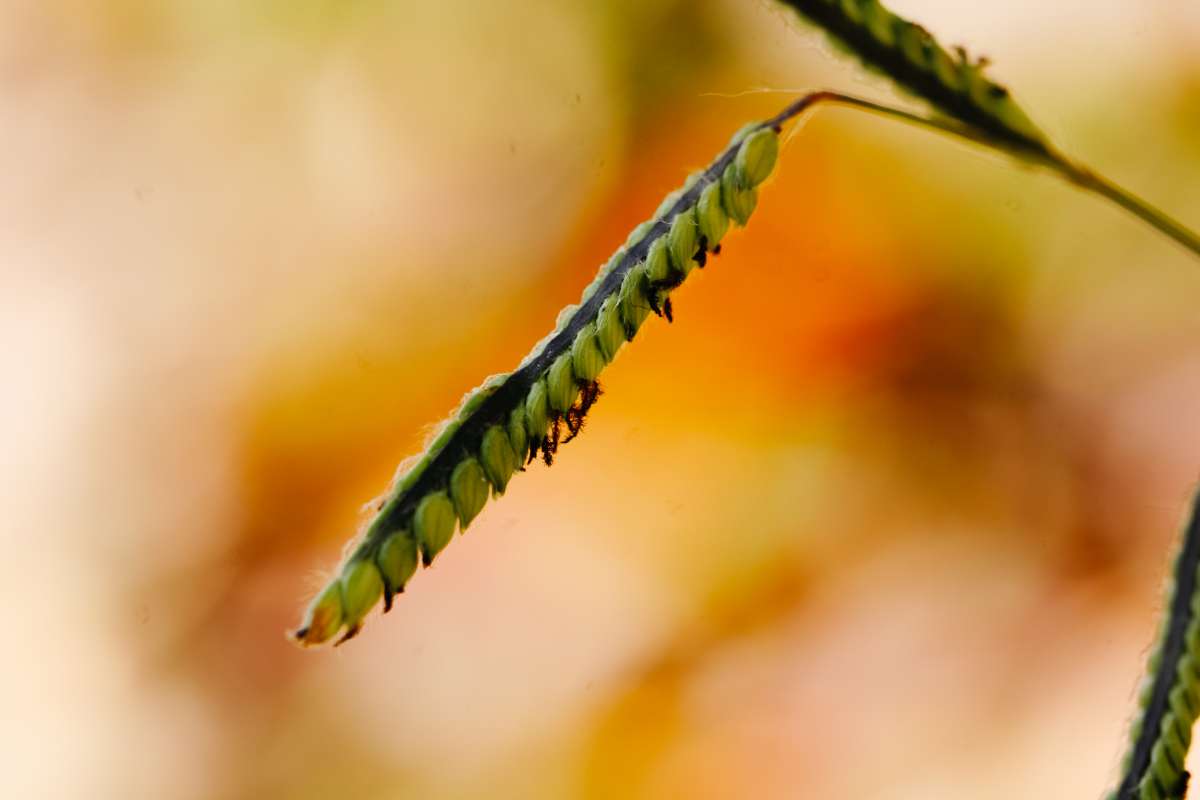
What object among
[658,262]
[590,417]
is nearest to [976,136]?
[658,262]

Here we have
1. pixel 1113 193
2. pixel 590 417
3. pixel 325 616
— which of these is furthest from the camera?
pixel 590 417

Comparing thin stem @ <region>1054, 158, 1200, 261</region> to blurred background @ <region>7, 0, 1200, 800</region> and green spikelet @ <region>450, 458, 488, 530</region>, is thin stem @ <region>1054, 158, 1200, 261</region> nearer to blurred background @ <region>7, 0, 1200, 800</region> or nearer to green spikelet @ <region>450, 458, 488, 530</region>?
green spikelet @ <region>450, 458, 488, 530</region>

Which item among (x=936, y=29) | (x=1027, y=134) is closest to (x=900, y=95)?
(x=1027, y=134)

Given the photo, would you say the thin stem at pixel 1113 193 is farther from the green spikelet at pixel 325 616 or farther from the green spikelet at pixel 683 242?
the green spikelet at pixel 325 616

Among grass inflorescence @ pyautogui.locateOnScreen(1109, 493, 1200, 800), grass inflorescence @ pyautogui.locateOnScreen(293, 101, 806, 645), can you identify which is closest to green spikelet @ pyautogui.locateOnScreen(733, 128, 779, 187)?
grass inflorescence @ pyautogui.locateOnScreen(293, 101, 806, 645)

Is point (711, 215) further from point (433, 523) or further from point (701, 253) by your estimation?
point (433, 523)

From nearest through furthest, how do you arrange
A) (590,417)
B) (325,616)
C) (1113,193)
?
1. (325,616)
2. (1113,193)
3. (590,417)

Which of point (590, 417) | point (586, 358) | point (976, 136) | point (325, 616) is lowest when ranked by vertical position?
point (325, 616)

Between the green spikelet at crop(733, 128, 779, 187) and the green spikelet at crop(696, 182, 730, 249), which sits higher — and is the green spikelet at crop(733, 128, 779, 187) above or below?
above
